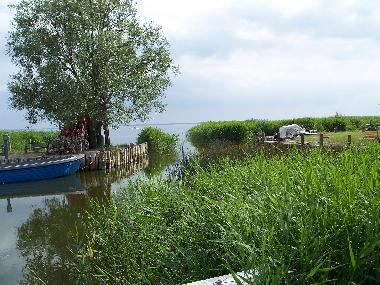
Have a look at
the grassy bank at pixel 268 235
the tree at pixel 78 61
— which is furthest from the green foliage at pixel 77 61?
the grassy bank at pixel 268 235

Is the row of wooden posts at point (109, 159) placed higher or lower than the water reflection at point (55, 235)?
higher

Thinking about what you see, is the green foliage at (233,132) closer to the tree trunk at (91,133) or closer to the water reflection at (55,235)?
the tree trunk at (91,133)

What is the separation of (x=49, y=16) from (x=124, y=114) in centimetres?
870

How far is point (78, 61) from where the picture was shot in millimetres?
32188

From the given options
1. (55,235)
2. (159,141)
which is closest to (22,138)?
(159,141)

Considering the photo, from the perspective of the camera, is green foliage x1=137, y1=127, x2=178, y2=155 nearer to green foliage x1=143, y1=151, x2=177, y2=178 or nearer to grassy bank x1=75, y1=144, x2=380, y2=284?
green foliage x1=143, y1=151, x2=177, y2=178

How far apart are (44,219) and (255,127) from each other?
1096 inches

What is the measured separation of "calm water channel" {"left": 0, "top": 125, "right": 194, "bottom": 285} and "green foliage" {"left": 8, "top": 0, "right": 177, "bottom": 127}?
6134 mm

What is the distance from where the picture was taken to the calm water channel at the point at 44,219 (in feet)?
33.5

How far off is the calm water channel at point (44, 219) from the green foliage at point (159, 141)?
13.5 metres

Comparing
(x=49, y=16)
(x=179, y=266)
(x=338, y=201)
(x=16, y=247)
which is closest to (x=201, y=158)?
(x=16, y=247)

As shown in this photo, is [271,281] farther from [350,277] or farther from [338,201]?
[338,201]

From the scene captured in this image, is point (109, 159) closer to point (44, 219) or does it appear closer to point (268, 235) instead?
point (44, 219)

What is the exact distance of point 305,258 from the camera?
4086mm
